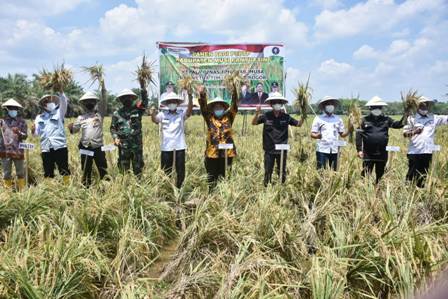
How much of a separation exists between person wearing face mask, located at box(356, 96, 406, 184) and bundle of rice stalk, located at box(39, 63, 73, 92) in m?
5.16

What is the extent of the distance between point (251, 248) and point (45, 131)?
179 inches

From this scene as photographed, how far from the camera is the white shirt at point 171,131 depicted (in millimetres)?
6828

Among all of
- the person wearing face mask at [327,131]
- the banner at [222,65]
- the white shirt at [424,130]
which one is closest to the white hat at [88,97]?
the person wearing face mask at [327,131]

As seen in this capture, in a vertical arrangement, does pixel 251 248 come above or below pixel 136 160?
below

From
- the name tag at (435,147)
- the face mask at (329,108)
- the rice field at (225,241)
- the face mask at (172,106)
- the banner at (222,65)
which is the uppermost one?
the banner at (222,65)

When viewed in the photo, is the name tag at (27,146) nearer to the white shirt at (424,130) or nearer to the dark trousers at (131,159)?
the dark trousers at (131,159)

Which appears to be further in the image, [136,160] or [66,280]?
[136,160]

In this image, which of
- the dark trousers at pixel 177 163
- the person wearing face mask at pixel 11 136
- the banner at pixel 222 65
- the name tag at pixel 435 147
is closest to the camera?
the name tag at pixel 435 147

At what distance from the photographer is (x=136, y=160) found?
22.7 feet

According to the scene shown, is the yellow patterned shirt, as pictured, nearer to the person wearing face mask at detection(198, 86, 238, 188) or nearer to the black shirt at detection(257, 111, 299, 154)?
the person wearing face mask at detection(198, 86, 238, 188)

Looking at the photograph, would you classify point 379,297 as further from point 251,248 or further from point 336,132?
point 336,132

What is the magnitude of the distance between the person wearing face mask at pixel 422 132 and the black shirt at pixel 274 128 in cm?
187

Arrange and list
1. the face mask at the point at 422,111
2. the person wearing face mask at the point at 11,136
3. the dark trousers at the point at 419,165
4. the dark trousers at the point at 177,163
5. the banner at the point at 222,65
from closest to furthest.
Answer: the face mask at the point at 422,111, the dark trousers at the point at 419,165, the dark trousers at the point at 177,163, the person wearing face mask at the point at 11,136, the banner at the point at 222,65

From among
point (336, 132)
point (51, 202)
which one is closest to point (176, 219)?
point (51, 202)
